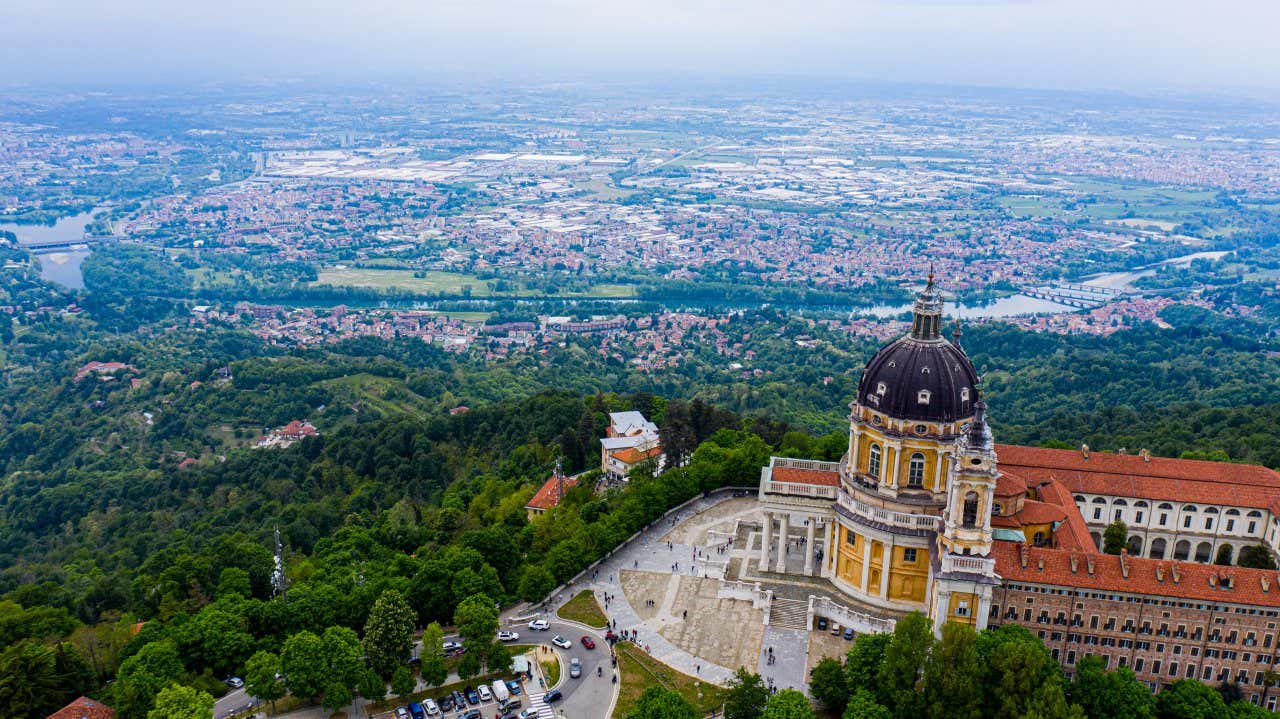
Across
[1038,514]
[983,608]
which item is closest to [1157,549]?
[1038,514]

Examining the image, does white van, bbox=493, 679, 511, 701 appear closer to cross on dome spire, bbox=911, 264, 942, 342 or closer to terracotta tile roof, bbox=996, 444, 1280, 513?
cross on dome spire, bbox=911, 264, 942, 342

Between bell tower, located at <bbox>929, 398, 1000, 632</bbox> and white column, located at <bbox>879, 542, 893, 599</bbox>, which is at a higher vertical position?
bell tower, located at <bbox>929, 398, 1000, 632</bbox>

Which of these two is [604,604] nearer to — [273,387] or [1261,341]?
[273,387]

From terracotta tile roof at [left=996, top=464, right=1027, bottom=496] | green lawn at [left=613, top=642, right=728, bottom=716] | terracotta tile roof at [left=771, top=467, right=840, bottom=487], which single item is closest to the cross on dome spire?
terracotta tile roof at [left=996, top=464, right=1027, bottom=496]

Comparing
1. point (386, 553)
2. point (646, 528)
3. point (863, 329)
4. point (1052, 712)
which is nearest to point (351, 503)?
point (386, 553)

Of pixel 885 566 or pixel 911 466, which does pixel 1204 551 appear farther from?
pixel 885 566

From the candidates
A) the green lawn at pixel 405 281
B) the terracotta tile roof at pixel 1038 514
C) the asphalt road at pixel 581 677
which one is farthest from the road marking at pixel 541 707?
the green lawn at pixel 405 281

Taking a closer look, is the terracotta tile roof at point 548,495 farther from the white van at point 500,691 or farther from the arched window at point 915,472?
the arched window at point 915,472
